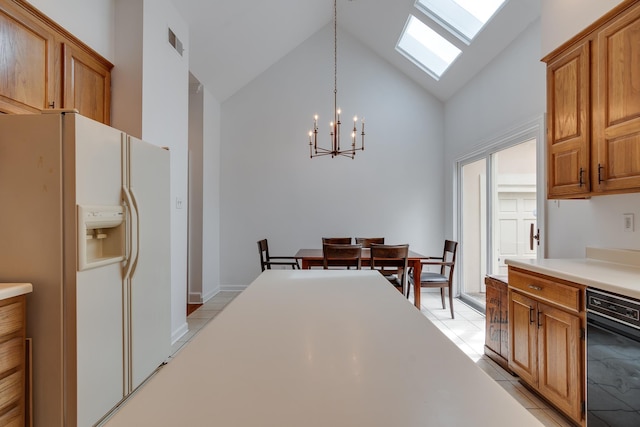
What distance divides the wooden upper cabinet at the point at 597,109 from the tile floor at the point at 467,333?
1.36 metres

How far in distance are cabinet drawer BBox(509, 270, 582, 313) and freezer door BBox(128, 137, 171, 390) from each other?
8.32 ft

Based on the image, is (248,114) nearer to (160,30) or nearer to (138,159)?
(160,30)

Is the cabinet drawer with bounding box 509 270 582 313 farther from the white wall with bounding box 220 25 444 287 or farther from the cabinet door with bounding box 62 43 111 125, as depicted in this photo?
the cabinet door with bounding box 62 43 111 125

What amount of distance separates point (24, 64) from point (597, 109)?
3.36 meters

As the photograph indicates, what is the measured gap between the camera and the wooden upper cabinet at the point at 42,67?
1.88 m

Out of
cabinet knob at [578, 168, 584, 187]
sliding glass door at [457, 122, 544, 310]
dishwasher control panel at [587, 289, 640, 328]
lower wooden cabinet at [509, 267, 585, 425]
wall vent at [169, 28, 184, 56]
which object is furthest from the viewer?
sliding glass door at [457, 122, 544, 310]

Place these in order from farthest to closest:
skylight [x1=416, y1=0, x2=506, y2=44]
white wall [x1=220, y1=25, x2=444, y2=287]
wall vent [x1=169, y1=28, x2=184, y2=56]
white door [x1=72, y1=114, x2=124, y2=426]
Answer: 1. white wall [x1=220, y1=25, x2=444, y2=287]
2. skylight [x1=416, y1=0, x2=506, y2=44]
3. wall vent [x1=169, y1=28, x2=184, y2=56]
4. white door [x1=72, y1=114, x2=124, y2=426]

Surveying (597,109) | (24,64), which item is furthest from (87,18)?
(597,109)

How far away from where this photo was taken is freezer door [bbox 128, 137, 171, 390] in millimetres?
2195

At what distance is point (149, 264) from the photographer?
7.86 feet

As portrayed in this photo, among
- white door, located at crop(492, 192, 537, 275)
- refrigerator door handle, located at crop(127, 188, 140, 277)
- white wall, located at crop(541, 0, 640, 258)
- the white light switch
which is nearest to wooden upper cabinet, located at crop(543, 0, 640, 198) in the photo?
white wall, located at crop(541, 0, 640, 258)

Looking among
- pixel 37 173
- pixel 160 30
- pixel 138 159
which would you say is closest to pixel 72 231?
pixel 37 173

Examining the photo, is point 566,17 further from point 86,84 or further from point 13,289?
point 13,289

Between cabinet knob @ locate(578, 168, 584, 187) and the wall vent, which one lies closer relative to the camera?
cabinet knob @ locate(578, 168, 584, 187)
